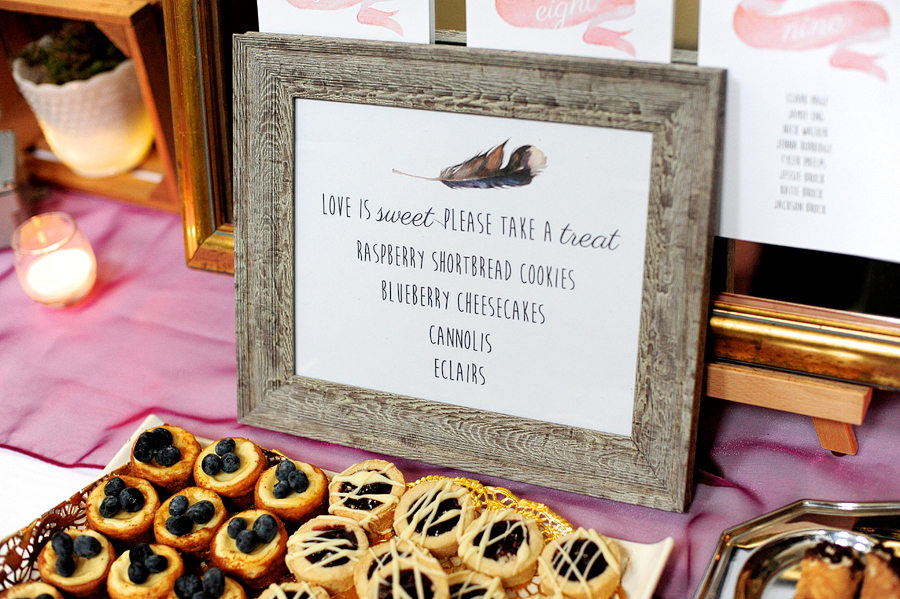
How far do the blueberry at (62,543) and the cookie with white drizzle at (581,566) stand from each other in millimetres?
495

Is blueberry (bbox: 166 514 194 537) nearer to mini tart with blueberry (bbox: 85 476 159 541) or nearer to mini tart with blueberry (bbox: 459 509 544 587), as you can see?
mini tart with blueberry (bbox: 85 476 159 541)

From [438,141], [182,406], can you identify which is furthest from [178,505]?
[438,141]

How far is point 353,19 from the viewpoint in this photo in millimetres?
850

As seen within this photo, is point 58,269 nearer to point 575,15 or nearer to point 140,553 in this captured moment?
point 140,553

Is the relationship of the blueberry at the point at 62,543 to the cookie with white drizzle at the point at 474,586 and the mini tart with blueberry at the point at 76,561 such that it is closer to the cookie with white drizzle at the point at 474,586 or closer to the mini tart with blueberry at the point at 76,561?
the mini tart with blueberry at the point at 76,561

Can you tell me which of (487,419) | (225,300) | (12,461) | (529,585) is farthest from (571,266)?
(12,461)

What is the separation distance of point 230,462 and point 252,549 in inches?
4.8

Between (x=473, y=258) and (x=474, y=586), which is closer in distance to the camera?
(x=474, y=586)

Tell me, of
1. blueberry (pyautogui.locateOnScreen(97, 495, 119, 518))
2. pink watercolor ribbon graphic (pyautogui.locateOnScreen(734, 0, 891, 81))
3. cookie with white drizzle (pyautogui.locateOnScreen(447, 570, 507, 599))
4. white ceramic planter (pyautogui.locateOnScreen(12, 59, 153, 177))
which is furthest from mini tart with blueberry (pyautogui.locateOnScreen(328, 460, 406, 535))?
white ceramic planter (pyautogui.locateOnScreen(12, 59, 153, 177))

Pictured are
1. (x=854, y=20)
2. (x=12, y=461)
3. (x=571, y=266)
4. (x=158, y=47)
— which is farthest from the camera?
(x=158, y=47)

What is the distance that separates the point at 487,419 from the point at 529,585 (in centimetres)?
19

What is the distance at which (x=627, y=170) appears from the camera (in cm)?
77

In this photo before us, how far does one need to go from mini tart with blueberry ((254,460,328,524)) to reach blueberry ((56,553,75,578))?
20 centimetres

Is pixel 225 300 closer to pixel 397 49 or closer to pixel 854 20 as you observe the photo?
pixel 397 49
